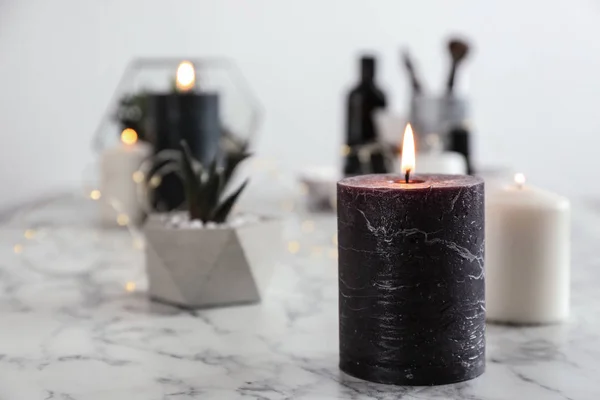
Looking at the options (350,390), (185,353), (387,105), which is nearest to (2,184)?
(387,105)

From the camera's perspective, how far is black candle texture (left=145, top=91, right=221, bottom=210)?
1.28 metres

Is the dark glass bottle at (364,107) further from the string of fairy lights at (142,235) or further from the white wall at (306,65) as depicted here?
the white wall at (306,65)

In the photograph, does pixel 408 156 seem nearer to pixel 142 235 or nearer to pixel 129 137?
pixel 142 235

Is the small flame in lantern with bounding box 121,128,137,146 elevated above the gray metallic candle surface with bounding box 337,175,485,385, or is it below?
above

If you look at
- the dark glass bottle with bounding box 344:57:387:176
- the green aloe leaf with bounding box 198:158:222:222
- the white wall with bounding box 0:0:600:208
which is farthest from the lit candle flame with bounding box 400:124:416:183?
the white wall with bounding box 0:0:600:208

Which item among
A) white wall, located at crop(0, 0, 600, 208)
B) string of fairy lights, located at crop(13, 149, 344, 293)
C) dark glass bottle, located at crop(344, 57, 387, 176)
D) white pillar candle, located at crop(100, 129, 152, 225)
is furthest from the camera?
white wall, located at crop(0, 0, 600, 208)

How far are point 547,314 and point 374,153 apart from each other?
678 millimetres

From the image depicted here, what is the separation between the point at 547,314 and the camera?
831mm

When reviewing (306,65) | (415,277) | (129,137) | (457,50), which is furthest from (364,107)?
(415,277)

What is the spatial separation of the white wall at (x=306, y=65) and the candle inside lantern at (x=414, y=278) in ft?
5.48

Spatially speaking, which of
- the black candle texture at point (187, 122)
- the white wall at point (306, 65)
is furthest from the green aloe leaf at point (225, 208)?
the white wall at point (306, 65)

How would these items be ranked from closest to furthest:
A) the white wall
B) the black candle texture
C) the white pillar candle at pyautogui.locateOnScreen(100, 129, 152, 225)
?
the black candle texture
the white pillar candle at pyautogui.locateOnScreen(100, 129, 152, 225)
the white wall

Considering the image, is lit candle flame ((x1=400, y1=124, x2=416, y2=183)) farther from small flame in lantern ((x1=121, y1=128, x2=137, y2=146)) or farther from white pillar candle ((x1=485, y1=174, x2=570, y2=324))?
small flame in lantern ((x1=121, y1=128, x2=137, y2=146))

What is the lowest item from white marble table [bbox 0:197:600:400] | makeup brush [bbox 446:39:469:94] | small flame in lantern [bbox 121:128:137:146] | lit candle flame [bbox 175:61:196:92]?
white marble table [bbox 0:197:600:400]
